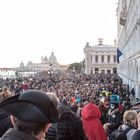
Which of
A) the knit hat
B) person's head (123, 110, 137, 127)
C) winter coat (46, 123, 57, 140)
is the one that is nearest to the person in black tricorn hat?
the knit hat

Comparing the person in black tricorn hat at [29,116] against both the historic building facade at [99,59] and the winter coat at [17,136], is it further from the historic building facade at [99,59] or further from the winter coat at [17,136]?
the historic building facade at [99,59]

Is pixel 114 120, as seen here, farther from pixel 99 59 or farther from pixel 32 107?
pixel 99 59

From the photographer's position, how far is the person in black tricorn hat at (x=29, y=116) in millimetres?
2574

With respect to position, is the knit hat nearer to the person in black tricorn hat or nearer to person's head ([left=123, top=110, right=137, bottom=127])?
person's head ([left=123, top=110, right=137, bottom=127])

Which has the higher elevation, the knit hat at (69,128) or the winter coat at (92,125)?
the knit hat at (69,128)

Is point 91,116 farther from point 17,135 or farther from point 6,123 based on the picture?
point 17,135

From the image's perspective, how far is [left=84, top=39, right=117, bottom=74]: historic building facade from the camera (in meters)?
136

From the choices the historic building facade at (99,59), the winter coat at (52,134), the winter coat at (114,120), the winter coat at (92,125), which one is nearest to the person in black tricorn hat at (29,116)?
the winter coat at (52,134)

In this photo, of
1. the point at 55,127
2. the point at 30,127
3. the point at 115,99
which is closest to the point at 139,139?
the point at 55,127

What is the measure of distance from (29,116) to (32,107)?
0.23 feet

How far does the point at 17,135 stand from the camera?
256cm

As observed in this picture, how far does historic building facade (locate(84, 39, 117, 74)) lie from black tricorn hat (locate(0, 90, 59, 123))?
13201cm

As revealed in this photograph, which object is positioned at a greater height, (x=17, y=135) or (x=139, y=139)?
(x=17, y=135)

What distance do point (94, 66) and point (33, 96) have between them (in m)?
135
